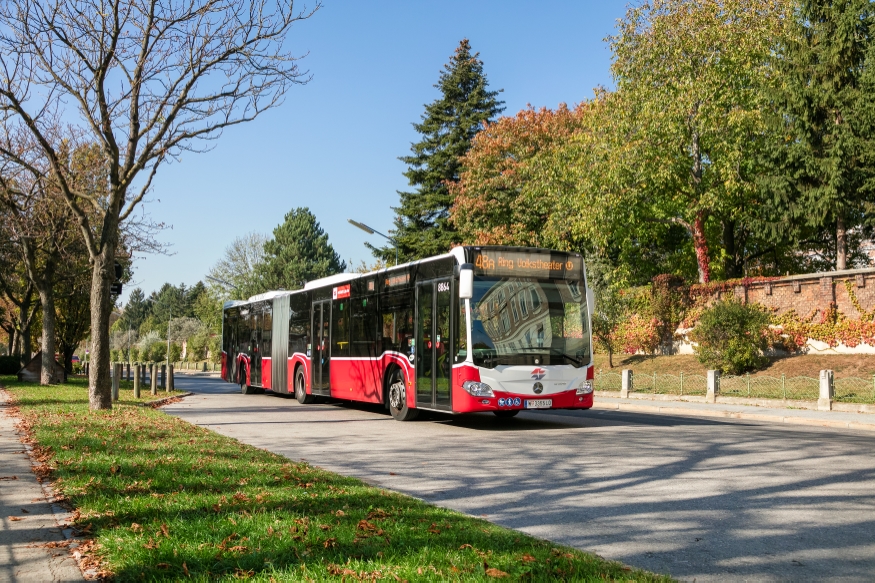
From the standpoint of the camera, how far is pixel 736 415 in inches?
802

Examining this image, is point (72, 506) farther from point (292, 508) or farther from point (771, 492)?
point (771, 492)

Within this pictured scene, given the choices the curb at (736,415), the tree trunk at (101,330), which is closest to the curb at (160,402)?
the tree trunk at (101,330)

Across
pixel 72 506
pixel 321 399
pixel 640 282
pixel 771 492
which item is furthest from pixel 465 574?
pixel 640 282

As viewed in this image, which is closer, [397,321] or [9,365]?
[397,321]

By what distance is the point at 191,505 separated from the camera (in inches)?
272

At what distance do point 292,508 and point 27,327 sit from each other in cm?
3370

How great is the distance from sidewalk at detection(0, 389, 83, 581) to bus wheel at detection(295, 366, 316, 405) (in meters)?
13.5

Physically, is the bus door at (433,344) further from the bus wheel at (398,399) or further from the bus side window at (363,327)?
the bus side window at (363,327)

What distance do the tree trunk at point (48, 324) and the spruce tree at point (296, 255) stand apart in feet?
197

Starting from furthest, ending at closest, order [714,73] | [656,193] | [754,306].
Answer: [656,193] < [714,73] < [754,306]

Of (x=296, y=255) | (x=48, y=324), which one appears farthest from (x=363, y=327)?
(x=296, y=255)

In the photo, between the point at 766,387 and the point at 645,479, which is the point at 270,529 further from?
the point at 766,387

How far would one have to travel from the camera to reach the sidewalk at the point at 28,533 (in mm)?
5137

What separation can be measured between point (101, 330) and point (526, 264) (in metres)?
9.33
